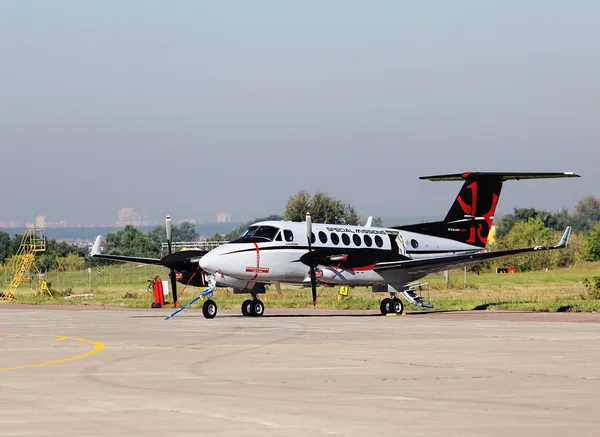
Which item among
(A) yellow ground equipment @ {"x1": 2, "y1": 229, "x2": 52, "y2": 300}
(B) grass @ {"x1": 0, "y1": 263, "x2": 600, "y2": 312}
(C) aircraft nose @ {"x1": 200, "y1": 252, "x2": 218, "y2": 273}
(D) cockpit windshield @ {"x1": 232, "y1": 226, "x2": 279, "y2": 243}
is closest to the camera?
(C) aircraft nose @ {"x1": 200, "y1": 252, "x2": 218, "y2": 273}

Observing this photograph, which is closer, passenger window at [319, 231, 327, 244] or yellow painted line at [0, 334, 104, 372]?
yellow painted line at [0, 334, 104, 372]

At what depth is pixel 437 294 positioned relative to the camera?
62.0 metres

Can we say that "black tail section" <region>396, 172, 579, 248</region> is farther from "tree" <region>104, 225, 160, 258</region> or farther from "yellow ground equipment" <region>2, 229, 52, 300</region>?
"tree" <region>104, 225, 160, 258</region>

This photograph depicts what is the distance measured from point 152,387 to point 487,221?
31737 mm

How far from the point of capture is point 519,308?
132ft

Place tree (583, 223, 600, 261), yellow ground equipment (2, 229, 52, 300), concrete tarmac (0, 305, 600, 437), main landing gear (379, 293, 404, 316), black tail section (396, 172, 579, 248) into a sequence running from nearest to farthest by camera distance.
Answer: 1. concrete tarmac (0, 305, 600, 437)
2. main landing gear (379, 293, 404, 316)
3. black tail section (396, 172, 579, 248)
4. yellow ground equipment (2, 229, 52, 300)
5. tree (583, 223, 600, 261)

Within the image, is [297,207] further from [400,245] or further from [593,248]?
[400,245]

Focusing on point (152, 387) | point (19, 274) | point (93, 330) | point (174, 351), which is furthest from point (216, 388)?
point (19, 274)

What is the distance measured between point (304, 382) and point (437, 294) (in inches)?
1860

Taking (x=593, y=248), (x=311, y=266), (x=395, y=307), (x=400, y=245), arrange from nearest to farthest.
→ (x=311, y=266)
(x=395, y=307)
(x=400, y=245)
(x=593, y=248)

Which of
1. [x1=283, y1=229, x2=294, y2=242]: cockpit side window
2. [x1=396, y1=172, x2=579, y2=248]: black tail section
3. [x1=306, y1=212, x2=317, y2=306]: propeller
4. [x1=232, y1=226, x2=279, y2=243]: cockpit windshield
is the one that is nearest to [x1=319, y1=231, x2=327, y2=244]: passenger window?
[x1=306, y1=212, x2=317, y2=306]: propeller

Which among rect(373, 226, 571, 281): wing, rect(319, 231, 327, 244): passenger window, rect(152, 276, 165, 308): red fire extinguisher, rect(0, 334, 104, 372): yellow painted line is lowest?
rect(0, 334, 104, 372): yellow painted line

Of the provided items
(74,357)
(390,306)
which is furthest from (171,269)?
(74,357)

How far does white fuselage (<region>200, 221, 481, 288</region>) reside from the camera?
120 feet
